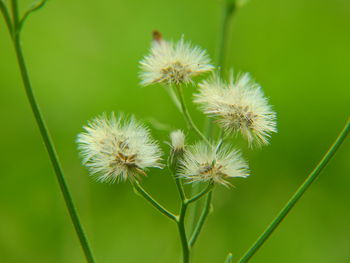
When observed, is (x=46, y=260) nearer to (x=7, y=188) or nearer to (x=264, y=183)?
(x=7, y=188)

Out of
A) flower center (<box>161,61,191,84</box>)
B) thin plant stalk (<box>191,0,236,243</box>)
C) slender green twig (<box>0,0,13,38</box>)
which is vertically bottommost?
flower center (<box>161,61,191,84</box>)

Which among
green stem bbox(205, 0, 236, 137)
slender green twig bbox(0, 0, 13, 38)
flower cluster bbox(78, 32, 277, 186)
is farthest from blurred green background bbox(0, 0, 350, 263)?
slender green twig bbox(0, 0, 13, 38)

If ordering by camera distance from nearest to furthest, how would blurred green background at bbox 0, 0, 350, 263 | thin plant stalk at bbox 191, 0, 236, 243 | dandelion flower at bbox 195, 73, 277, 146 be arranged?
1. dandelion flower at bbox 195, 73, 277, 146
2. thin plant stalk at bbox 191, 0, 236, 243
3. blurred green background at bbox 0, 0, 350, 263

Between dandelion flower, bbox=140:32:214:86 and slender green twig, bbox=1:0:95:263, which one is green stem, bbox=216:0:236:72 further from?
slender green twig, bbox=1:0:95:263

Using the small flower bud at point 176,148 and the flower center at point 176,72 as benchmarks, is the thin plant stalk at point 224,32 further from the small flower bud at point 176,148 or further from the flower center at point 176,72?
the small flower bud at point 176,148

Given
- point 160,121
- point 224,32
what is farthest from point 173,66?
point 160,121

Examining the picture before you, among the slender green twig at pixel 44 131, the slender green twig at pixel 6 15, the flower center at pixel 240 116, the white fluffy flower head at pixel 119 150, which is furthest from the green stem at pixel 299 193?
the slender green twig at pixel 6 15
